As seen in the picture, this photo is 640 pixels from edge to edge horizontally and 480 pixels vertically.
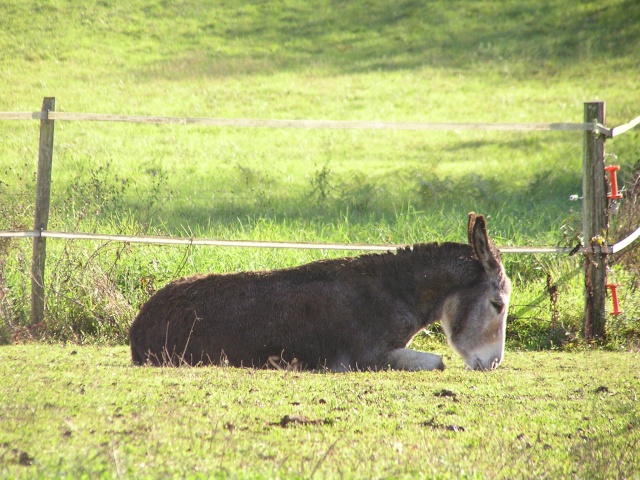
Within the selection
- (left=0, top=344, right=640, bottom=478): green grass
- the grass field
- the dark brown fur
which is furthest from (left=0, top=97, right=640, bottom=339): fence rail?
(left=0, top=344, right=640, bottom=478): green grass

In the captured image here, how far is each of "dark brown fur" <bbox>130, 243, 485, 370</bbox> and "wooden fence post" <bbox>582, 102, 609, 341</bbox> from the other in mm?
1892

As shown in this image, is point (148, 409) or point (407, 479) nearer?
point (407, 479)

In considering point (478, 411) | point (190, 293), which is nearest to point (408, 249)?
point (190, 293)

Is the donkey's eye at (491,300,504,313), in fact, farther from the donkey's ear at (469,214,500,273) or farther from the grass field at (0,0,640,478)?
the grass field at (0,0,640,478)

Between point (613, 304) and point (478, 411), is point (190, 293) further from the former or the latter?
point (613, 304)

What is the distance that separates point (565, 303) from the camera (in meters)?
8.82

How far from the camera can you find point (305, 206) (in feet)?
46.8

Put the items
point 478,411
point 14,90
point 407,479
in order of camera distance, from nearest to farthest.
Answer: point 407,479, point 478,411, point 14,90

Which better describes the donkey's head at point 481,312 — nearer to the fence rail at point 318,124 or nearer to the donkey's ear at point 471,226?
the donkey's ear at point 471,226

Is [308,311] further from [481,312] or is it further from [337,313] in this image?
[481,312]

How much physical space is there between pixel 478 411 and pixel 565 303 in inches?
170

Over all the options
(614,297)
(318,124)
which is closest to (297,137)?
(318,124)

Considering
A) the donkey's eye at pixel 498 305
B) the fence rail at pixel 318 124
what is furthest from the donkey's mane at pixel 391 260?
the fence rail at pixel 318 124

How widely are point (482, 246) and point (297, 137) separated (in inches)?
564
